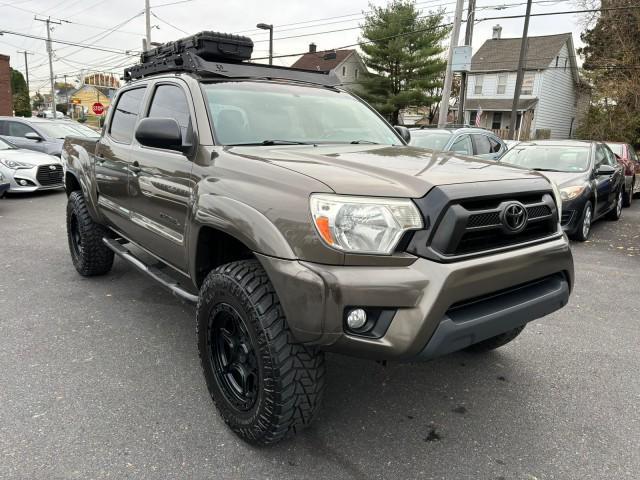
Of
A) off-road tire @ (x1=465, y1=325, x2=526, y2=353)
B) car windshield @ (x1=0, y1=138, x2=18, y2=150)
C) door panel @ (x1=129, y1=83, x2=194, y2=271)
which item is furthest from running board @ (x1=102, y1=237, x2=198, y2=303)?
car windshield @ (x1=0, y1=138, x2=18, y2=150)

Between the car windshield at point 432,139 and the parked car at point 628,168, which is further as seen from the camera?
the parked car at point 628,168

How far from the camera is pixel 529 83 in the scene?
35.1 m

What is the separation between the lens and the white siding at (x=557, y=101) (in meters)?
35.1

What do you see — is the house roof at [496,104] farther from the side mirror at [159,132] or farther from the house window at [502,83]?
the side mirror at [159,132]

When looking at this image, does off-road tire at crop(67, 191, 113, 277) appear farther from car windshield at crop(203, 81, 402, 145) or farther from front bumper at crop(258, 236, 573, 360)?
front bumper at crop(258, 236, 573, 360)

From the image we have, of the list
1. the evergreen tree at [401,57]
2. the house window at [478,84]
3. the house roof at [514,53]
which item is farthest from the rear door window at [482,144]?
the house window at [478,84]

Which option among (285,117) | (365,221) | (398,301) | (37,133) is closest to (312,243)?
(365,221)

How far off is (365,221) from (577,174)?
665 centimetres

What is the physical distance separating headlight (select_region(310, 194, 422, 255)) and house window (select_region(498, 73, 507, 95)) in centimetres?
3820

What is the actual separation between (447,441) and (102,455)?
1725 mm

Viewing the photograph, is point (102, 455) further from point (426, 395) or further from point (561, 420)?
point (561, 420)

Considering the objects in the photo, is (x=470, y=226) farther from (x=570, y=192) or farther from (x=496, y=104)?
(x=496, y=104)

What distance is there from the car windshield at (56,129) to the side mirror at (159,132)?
37.5 ft

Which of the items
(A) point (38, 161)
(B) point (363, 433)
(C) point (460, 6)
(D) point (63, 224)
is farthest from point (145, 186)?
(C) point (460, 6)
